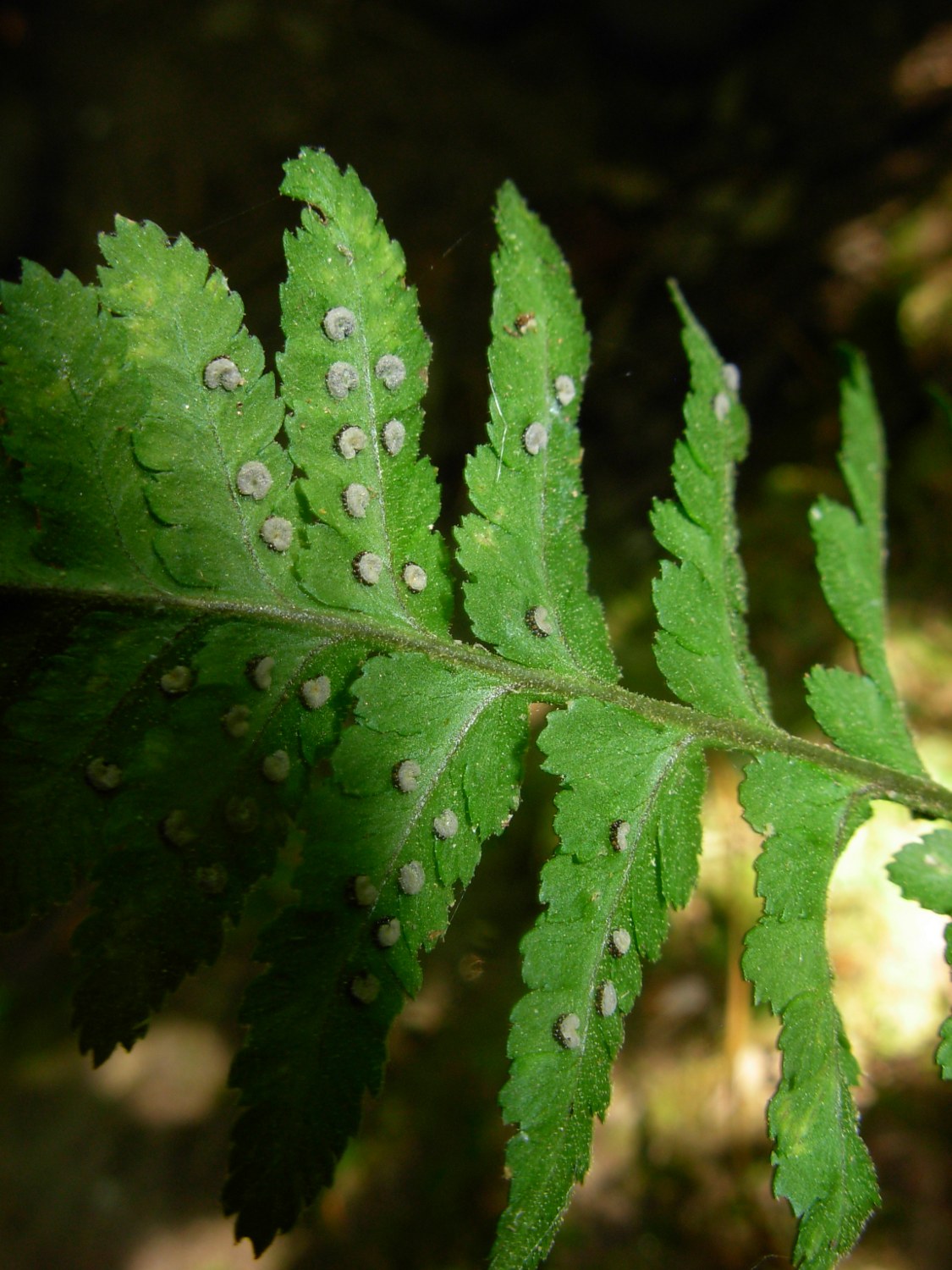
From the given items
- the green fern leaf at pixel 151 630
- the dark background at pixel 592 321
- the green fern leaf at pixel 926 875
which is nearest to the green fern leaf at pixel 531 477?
the green fern leaf at pixel 151 630

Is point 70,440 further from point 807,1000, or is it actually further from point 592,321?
point 592,321

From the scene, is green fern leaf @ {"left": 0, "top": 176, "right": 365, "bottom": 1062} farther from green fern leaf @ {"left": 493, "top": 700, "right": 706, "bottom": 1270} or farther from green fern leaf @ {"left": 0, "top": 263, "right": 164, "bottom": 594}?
green fern leaf @ {"left": 493, "top": 700, "right": 706, "bottom": 1270}

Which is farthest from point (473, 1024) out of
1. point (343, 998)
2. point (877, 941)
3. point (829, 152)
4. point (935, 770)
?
point (829, 152)

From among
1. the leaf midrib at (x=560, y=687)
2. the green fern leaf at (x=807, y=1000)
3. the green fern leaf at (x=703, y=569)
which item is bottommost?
the green fern leaf at (x=807, y=1000)

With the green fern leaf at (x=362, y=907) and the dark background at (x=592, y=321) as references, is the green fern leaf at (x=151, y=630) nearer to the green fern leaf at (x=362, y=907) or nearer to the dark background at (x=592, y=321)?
the green fern leaf at (x=362, y=907)

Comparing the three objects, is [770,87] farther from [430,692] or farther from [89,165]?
[430,692]

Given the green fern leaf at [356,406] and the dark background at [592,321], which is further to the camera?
the dark background at [592,321]

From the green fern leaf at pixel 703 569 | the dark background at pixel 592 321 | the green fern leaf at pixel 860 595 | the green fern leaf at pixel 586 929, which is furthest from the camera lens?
the dark background at pixel 592 321

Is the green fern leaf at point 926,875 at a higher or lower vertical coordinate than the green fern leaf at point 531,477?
lower
